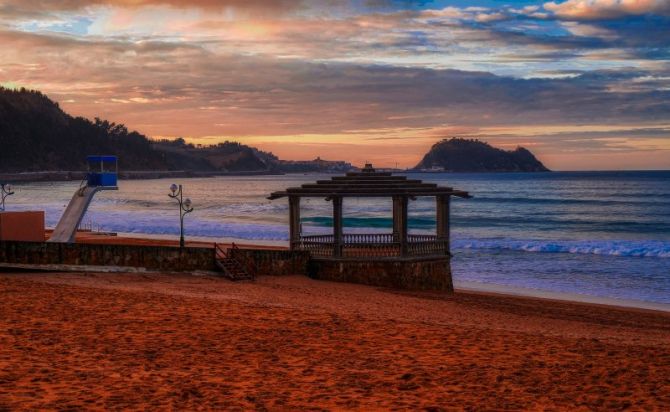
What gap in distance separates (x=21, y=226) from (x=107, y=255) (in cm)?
452

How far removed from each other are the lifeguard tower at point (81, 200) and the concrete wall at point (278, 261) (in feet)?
22.4

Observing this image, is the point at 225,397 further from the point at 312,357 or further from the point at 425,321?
the point at 425,321

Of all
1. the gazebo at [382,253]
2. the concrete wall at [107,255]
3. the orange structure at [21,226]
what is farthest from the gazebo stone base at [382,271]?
the orange structure at [21,226]

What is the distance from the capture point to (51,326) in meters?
12.8

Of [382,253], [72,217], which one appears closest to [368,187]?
[382,253]

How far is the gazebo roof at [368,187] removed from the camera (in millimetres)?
21328

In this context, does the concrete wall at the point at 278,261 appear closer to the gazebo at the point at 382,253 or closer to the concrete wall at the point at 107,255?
the gazebo at the point at 382,253

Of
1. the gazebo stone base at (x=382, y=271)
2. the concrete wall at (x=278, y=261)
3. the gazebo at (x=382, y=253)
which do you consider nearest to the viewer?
the gazebo at (x=382, y=253)

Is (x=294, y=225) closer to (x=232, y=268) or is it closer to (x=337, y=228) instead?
(x=337, y=228)

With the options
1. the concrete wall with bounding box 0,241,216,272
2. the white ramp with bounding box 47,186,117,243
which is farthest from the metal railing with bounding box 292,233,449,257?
the white ramp with bounding box 47,186,117,243

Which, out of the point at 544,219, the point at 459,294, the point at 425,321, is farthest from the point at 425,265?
the point at 544,219

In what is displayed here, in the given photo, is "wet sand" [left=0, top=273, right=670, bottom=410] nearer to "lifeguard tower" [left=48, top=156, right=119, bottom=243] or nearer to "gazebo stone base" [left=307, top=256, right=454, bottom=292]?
"gazebo stone base" [left=307, top=256, right=454, bottom=292]

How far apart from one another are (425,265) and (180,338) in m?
11.5

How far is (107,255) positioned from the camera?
69.4 feet
